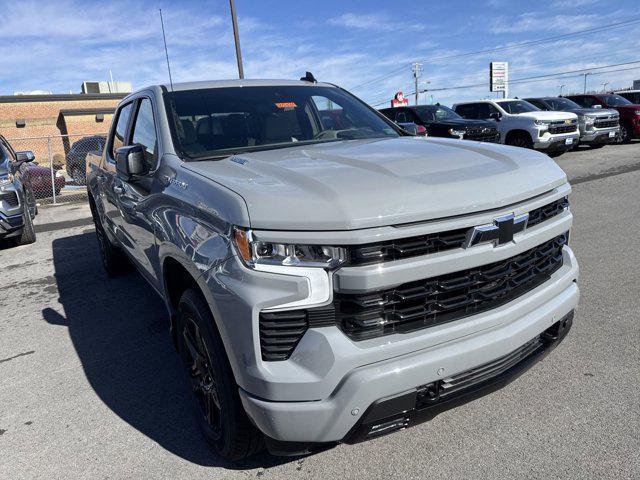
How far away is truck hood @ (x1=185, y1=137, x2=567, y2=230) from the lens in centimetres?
192

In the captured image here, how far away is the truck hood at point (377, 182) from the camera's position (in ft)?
6.31

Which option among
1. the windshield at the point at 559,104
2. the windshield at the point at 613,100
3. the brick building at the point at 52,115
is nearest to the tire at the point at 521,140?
the windshield at the point at 559,104

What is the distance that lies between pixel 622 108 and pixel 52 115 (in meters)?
34.6

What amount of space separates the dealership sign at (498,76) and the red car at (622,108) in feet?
74.9

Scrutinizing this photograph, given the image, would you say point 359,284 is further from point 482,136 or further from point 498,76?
point 498,76

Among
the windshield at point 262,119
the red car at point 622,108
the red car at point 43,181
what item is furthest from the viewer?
the red car at point 622,108

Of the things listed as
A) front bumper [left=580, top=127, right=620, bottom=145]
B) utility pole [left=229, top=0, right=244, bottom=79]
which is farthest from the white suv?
utility pole [left=229, top=0, right=244, bottom=79]

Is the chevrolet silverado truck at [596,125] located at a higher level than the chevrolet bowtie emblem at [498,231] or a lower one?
lower

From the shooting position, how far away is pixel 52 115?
117ft

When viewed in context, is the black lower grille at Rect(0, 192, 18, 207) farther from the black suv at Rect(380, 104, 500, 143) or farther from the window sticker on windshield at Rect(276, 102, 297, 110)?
the black suv at Rect(380, 104, 500, 143)

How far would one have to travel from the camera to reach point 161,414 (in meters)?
3.02

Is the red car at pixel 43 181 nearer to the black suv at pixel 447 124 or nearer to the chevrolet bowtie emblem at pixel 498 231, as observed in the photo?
the black suv at pixel 447 124

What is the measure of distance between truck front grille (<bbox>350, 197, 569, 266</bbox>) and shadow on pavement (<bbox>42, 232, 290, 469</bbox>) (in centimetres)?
126

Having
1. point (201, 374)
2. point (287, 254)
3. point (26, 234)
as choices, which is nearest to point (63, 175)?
point (26, 234)
